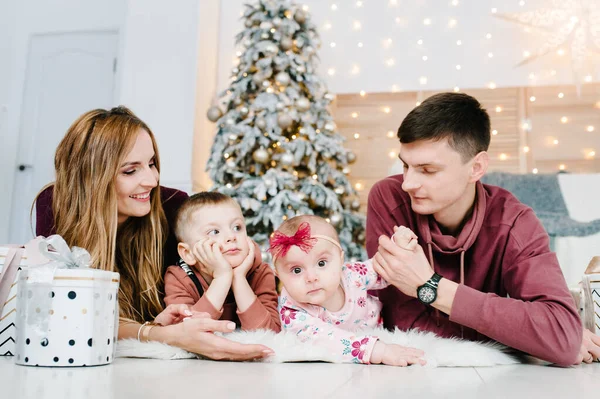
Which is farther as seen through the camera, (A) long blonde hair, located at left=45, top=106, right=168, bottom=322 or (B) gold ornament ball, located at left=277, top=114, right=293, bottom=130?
(B) gold ornament ball, located at left=277, top=114, right=293, bottom=130

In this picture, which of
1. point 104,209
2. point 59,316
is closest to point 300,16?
point 104,209

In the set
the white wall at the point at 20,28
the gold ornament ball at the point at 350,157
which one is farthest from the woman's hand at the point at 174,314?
the white wall at the point at 20,28

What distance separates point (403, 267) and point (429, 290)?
3.7 inches

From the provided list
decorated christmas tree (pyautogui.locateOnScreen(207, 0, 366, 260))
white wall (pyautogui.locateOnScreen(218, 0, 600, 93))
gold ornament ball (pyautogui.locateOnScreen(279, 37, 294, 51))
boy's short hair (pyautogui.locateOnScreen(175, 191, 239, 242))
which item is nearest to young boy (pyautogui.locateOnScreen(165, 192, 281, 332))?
boy's short hair (pyautogui.locateOnScreen(175, 191, 239, 242))

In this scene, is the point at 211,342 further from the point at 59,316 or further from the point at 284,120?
the point at 284,120

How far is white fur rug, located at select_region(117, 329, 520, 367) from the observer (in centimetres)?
141

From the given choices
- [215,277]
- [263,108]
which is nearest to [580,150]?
[263,108]

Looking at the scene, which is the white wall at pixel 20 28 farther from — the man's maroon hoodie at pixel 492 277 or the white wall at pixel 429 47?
the man's maroon hoodie at pixel 492 277

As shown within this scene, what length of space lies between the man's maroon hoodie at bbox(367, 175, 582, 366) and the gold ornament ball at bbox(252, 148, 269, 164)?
179 centimetres

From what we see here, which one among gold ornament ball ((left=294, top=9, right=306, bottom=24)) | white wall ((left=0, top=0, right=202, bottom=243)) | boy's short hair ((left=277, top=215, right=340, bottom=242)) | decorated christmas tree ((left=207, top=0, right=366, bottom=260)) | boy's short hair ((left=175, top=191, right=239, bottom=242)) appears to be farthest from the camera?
white wall ((left=0, top=0, right=202, bottom=243))

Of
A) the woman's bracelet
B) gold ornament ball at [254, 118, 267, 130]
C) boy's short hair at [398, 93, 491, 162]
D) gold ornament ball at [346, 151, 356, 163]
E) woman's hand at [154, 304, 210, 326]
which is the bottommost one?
the woman's bracelet

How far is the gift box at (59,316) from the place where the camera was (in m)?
1.18

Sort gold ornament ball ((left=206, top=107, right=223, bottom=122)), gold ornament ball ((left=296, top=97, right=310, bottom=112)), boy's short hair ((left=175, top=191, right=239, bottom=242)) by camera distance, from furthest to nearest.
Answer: gold ornament ball ((left=206, top=107, right=223, bottom=122))
gold ornament ball ((left=296, top=97, right=310, bottom=112))
boy's short hair ((left=175, top=191, right=239, bottom=242))

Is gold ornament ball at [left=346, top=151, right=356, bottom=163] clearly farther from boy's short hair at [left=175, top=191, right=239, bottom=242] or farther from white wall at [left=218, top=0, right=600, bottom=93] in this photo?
boy's short hair at [left=175, top=191, right=239, bottom=242]
